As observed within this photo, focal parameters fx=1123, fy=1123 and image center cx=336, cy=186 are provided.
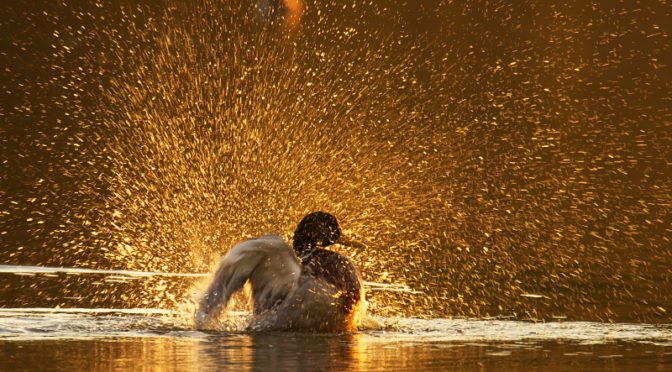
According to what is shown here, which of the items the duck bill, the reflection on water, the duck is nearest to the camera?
the reflection on water

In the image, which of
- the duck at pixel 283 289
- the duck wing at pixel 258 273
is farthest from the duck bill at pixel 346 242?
the duck wing at pixel 258 273

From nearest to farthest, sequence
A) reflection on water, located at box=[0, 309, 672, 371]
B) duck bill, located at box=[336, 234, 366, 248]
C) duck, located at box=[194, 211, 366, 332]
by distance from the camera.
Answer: reflection on water, located at box=[0, 309, 672, 371] < duck, located at box=[194, 211, 366, 332] < duck bill, located at box=[336, 234, 366, 248]

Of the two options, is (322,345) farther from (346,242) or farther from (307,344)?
(346,242)

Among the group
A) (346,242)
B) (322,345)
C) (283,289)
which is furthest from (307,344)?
(346,242)

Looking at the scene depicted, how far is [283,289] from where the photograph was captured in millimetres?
8883

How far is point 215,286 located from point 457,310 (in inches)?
123

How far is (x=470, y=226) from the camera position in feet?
76.8

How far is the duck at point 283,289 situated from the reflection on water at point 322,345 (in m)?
0.18

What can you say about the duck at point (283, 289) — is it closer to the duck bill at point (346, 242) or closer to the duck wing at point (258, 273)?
the duck wing at point (258, 273)

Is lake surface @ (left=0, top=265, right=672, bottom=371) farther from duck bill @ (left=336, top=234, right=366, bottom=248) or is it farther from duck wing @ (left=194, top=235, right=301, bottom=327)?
duck bill @ (left=336, top=234, right=366, bottom=248)

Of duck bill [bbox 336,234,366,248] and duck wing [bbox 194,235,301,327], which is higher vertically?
duck bill [bbox 336,234,366,248]

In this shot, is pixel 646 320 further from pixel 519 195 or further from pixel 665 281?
pixel 519 195

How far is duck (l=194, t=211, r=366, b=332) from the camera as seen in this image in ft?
28.8

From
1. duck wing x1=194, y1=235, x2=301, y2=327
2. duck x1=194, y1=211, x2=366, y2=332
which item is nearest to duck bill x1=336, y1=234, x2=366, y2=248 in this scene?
duck x1=194, y1=211, x2=366, y2=332
